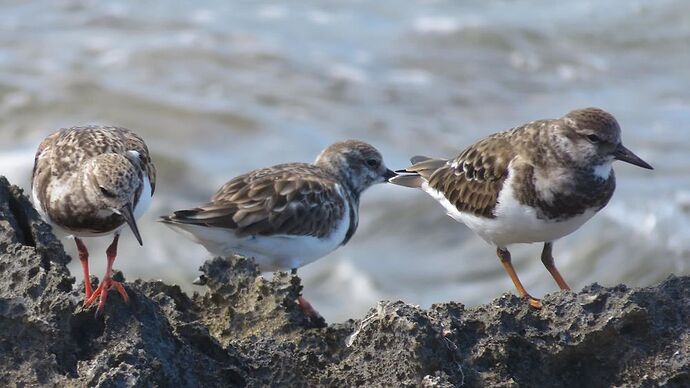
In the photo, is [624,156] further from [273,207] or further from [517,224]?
[273,207]

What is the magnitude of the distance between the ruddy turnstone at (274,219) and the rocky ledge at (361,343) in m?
1.59

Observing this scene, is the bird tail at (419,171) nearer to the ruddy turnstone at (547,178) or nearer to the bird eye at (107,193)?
the ruddy turnstone at (547,178)

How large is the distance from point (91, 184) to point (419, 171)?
6.63 feet

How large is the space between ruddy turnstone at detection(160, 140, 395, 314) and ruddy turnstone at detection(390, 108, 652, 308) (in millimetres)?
927

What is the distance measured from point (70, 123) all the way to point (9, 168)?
58.6 inches

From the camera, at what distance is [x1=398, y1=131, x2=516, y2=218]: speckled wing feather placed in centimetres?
461

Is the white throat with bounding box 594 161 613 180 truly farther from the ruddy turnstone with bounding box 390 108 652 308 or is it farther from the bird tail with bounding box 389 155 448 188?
the bird tail with bounding box 389 155 448 188

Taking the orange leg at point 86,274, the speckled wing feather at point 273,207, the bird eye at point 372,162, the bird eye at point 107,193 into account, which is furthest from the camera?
the bird eye at point 372,162

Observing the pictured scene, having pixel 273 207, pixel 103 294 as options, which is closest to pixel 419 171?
pixel 273 207

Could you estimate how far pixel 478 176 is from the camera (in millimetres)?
4738

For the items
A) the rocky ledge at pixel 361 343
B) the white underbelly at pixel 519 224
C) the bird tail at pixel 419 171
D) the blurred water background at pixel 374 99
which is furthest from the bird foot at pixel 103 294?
the blurred water background at pixel 374 99

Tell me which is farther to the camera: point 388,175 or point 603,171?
point 388,175

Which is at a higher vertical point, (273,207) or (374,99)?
(374,99)

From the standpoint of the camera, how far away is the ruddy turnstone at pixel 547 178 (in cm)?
430
